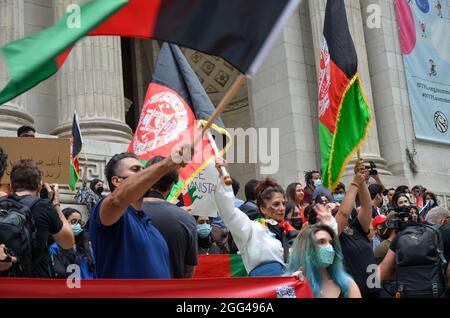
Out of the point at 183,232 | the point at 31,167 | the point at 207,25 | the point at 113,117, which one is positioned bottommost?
the point at 183,232

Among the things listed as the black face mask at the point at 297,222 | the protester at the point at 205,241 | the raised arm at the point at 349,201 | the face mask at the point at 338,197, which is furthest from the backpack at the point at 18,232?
the face mask at the point at 338,197

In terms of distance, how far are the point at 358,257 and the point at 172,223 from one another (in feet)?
6.91

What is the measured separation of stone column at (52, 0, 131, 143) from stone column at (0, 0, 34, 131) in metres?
0.79

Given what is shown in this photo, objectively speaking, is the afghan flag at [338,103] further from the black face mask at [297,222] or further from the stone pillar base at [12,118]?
the stone pillar base at [12,118]

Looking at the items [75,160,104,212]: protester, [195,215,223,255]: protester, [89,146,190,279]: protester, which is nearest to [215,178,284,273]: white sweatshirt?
[89,146,190,279]: protester

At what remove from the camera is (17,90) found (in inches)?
149

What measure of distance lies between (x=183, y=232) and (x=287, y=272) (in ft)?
2.53

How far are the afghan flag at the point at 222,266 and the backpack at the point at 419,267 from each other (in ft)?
4.66

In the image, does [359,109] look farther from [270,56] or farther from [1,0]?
[270,56]

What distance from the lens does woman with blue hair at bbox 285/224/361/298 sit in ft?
17.1

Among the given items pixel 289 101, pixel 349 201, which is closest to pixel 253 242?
pixel 349 201

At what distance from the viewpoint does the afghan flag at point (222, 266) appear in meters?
7.36

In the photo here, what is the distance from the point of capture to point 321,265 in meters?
5.25

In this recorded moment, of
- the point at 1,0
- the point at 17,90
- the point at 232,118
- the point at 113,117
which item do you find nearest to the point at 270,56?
the point at 232,118
